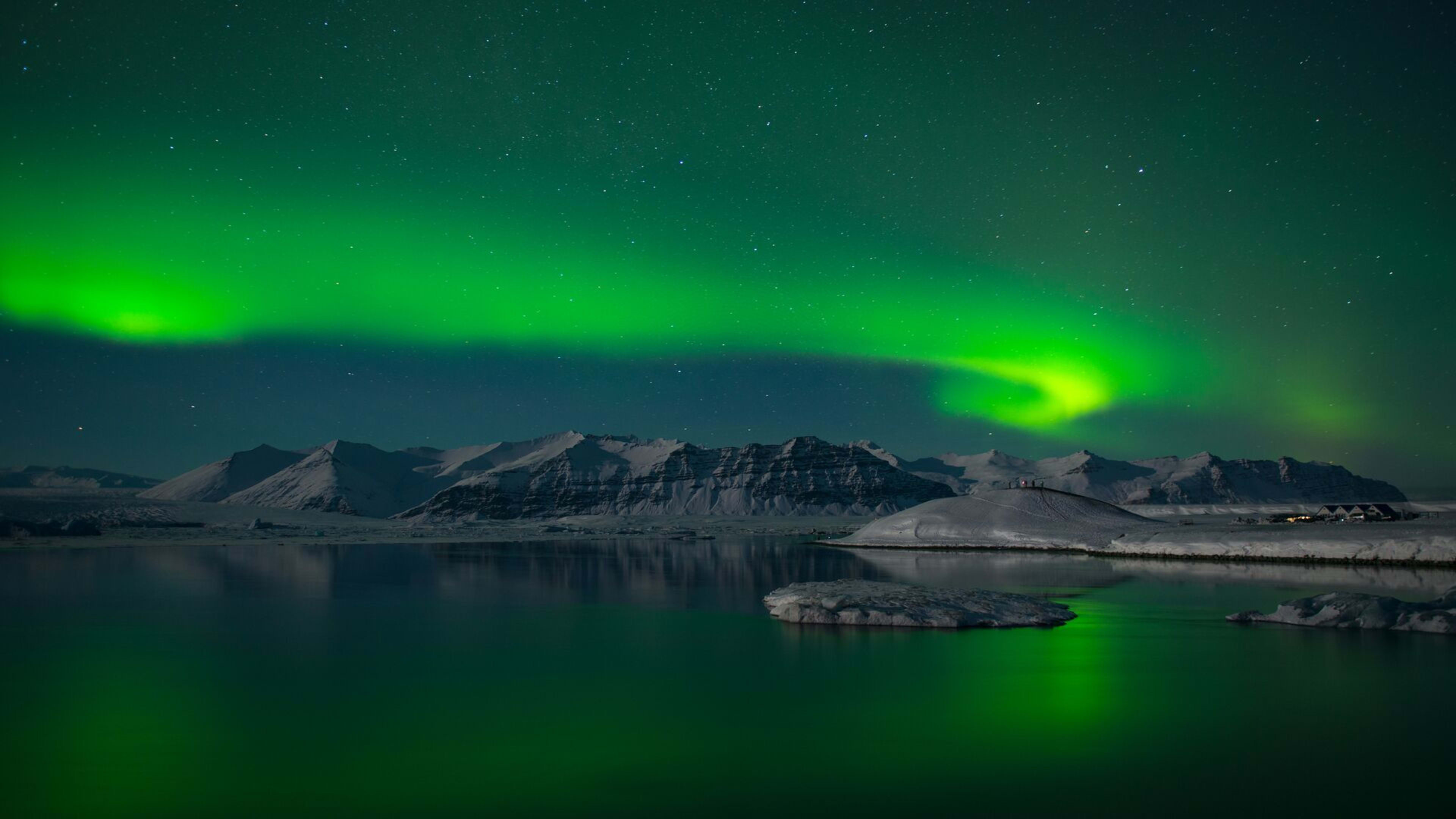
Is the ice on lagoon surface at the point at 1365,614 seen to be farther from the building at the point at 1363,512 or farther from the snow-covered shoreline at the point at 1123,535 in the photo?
the building at the point at 1363,512

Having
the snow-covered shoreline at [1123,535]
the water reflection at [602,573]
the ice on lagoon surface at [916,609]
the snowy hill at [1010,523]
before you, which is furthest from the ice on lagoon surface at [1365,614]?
the snowy hill at [1010,523]

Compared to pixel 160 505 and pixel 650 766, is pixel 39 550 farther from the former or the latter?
pixel 650 766

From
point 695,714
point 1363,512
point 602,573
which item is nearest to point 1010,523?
point 1363,512

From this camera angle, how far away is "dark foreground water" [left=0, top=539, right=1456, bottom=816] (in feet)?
41.9

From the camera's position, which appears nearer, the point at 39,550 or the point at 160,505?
the point at 39,550

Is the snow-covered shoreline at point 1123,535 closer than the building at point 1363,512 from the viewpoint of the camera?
Yes

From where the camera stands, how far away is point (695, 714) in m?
17.6

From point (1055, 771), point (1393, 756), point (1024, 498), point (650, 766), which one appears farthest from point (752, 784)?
point (1024, 498)

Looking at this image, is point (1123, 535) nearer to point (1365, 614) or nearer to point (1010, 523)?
point (1010, 523)

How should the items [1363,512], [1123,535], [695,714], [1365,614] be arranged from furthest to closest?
[1363,512] → [1123,535] → [1365,614] → [695,714]

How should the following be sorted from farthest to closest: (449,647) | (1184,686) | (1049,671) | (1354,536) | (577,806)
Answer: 1. (1354,536)
2. (449,647)
3. (1049,671)
4. (1184,686)
5. (577,806)

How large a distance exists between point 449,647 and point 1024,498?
81605mm

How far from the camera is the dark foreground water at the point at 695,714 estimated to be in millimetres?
12781

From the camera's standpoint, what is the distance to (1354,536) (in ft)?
192
